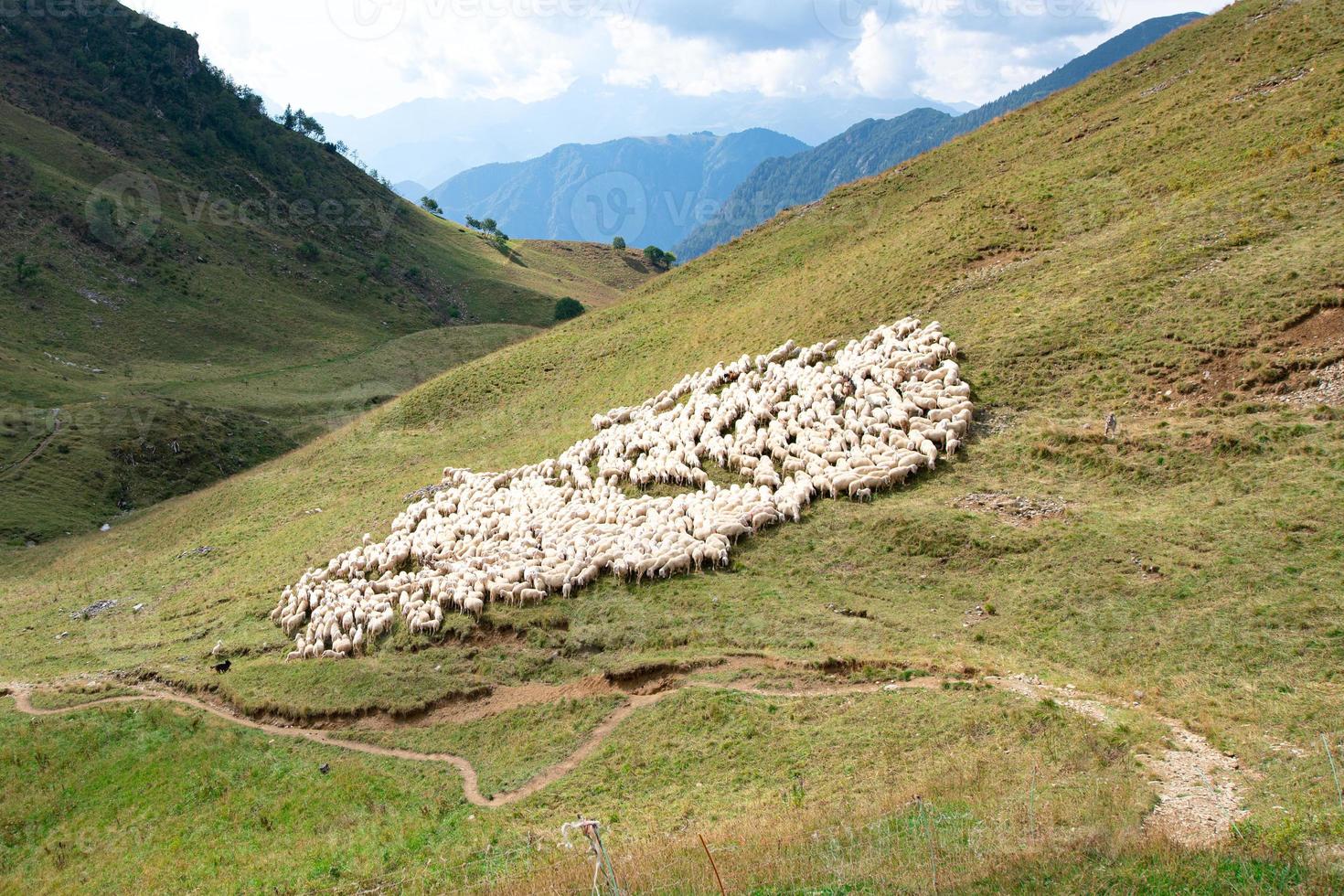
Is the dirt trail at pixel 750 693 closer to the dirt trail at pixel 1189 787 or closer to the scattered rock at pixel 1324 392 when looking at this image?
the dirt trail at pixel 1189 787

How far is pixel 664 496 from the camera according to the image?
26.3m

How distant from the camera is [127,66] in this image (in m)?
121

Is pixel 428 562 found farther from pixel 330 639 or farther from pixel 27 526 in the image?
pixel 27 526

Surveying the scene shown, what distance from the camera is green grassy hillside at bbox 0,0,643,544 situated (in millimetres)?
50844

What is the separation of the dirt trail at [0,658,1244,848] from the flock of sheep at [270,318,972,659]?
131 inches

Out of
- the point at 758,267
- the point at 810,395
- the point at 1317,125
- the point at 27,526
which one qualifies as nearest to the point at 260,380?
the point at 27,526

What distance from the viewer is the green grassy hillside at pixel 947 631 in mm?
11727

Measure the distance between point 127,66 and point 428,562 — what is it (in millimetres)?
133831

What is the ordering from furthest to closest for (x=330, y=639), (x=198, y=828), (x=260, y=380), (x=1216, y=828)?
(x=260, y=380) < (x=330, y=639) < (x=198, y=828) < (x=1216, y=828)

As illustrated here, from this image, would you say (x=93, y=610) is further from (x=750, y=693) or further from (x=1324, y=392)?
(x=1324, y=392)

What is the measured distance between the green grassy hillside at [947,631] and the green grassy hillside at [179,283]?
13.4 m

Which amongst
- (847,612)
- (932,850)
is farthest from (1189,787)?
(847,612)

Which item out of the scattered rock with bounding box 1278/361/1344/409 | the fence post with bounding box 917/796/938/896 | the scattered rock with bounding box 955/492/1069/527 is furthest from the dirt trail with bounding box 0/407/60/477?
the scattered rock with bounding box 1278/361/1344/409

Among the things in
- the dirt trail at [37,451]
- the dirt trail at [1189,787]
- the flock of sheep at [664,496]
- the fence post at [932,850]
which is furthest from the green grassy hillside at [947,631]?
the dirt trail at [37,451]
